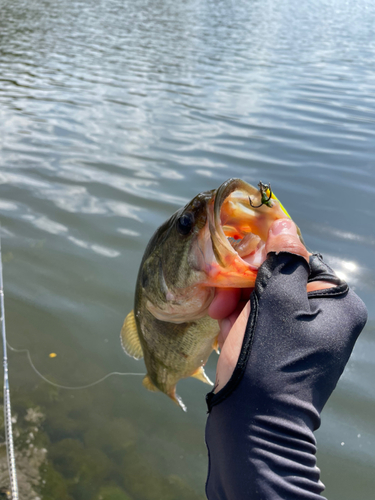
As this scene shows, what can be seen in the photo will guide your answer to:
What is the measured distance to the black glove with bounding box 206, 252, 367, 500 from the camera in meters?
1.30

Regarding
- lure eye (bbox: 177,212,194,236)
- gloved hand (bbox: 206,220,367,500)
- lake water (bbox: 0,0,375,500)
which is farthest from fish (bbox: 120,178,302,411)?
lake water (bbox: 0,0,375,500)

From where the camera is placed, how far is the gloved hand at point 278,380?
4.29 ft

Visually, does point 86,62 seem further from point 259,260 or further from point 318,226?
point 259,260

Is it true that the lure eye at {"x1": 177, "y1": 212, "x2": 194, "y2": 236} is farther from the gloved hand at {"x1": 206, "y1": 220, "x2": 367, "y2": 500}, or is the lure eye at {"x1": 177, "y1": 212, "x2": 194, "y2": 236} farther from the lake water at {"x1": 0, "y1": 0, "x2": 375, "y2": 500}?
the lake water at {"x1": 0, "y1": 0, "x2": 375, "y2": 500}

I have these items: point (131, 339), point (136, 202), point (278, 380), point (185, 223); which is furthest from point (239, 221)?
point (136, 202)

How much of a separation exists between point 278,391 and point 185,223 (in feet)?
2.84

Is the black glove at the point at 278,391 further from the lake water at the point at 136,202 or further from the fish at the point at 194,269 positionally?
the lake water at the point at 136,202

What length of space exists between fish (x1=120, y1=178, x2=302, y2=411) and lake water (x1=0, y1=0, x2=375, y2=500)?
72cm

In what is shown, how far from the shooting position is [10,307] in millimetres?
3988

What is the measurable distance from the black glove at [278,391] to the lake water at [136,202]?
1568 mm

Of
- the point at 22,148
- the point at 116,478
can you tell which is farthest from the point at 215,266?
the point at 22,148

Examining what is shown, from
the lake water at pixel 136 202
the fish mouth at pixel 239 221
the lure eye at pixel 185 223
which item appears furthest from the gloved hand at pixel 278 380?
the lake water at pixel 136 202

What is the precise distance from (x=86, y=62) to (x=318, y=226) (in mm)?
11884

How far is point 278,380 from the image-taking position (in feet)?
4.48
